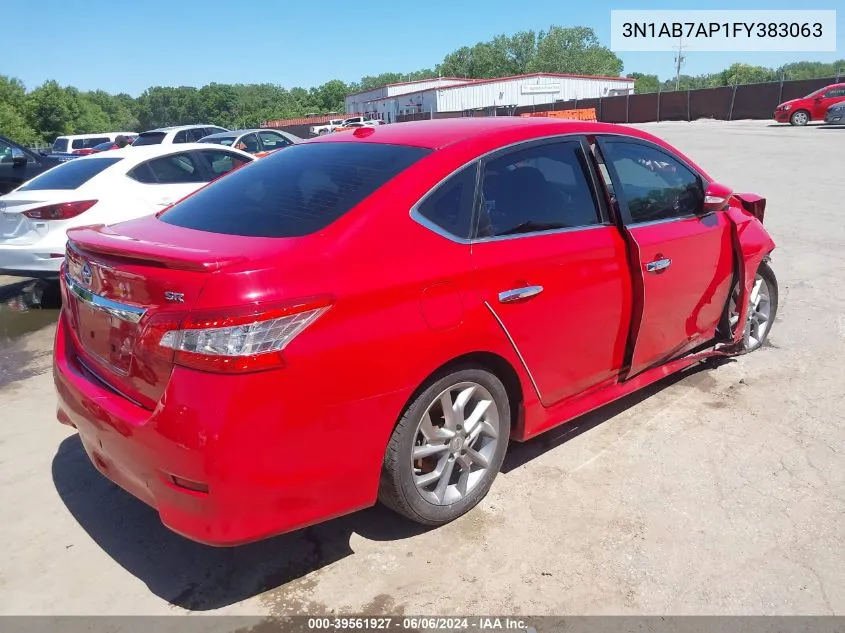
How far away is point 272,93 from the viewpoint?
6137 inches

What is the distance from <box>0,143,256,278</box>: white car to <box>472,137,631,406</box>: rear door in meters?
4.88

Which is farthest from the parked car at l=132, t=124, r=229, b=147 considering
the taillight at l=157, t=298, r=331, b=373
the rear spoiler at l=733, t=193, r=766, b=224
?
the taillight at l=157, t=298, r=331, b=373

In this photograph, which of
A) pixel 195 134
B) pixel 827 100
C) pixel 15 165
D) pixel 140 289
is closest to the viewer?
pixel 140 289

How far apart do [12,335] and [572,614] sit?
5.79 metres

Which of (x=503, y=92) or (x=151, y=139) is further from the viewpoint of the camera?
(x=503, y=92)

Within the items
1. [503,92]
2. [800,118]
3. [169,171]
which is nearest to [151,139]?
[169,171]

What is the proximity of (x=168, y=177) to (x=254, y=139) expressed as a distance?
29.7 ft

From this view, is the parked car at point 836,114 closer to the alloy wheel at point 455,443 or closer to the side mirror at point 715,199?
the side mirror at point 715,199

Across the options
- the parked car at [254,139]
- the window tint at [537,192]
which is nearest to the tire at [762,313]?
the window tint at [537,192]

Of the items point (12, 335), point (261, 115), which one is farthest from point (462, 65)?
point (12, 335)

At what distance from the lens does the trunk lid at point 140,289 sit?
89.6 inches

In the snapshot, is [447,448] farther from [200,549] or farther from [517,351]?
[200,549]

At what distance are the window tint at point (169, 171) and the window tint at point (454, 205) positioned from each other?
5.49m

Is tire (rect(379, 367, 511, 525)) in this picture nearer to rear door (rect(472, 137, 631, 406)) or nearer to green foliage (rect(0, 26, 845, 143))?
rear door (rect(472, 137, 631, 406))
